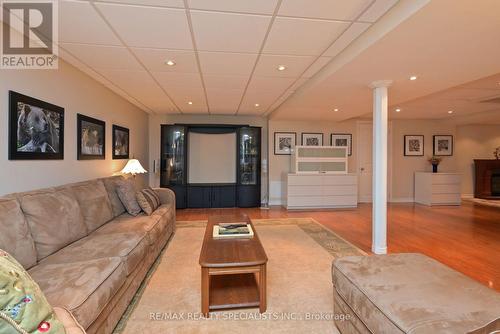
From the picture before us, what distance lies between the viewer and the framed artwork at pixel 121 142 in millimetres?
4242

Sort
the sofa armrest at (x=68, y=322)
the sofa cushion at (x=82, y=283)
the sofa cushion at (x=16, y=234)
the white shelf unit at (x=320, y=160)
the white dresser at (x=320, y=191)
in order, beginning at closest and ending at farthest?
the sofa armrest at (x=68, y=322)
the sofa cushion at (x=82, y=283)
the sofa cushion at (x=16, y=234)
the white dresser at (x=320, y=191)
the white shelf unit at (x=320, y=160)

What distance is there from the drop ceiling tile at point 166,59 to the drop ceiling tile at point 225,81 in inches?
13.8

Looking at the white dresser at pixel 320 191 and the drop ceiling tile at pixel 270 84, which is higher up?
the drop ceiling tile at pixel 270 84

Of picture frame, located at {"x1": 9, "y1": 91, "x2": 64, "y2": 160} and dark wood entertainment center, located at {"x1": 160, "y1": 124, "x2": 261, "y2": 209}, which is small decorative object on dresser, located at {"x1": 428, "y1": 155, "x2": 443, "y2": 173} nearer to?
dark wood entertainment center, located at {"x1": 160, "y1": 124, "x2": 261, "y2": 209}

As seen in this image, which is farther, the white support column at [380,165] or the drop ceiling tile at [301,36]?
the white support column at [380,165]

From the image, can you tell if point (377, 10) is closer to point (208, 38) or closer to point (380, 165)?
point (208, 38)

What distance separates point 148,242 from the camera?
252cm

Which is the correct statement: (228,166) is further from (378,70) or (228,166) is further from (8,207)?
(8,207)

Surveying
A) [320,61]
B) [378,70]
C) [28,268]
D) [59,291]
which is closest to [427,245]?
[378,70]

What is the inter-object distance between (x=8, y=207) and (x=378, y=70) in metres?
3.54

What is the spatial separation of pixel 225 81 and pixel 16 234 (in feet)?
9.37

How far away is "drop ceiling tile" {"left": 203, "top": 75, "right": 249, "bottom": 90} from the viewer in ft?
11.2

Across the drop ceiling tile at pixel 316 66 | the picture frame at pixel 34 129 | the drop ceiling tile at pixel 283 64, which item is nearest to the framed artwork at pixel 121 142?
the picture frame at pixel 34 129

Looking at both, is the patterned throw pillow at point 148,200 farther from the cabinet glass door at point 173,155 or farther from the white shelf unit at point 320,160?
the white shelf unit at point 320,160
